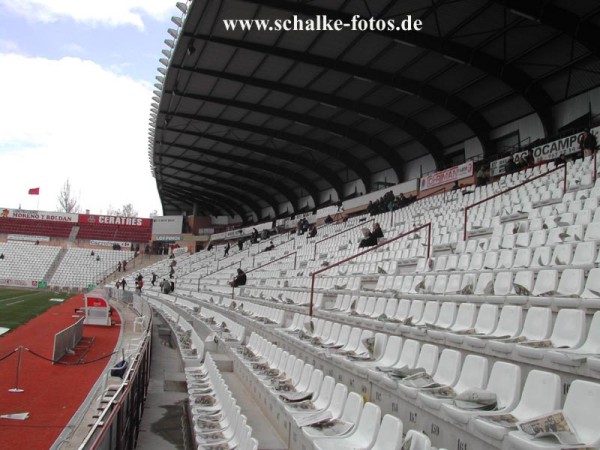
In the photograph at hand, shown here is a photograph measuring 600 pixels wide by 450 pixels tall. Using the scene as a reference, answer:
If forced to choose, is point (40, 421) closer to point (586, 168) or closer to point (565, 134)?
point (586, 168)

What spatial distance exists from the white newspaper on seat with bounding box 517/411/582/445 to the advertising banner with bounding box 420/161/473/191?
56.2 ft

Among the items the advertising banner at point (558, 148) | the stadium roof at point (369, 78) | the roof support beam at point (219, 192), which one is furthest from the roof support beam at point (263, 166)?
the advertising banner at point (558, 148)

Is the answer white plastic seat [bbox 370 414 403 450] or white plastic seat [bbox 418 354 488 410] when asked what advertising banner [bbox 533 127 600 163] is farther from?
white plastic seat [bbox 370 414 403 450]

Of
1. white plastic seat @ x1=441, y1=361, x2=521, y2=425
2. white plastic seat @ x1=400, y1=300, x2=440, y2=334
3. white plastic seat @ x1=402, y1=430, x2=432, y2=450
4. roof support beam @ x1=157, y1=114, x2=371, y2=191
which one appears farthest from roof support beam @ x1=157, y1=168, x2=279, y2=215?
white plastic seat @ x1=402, y1=430, x2=432, y2=450

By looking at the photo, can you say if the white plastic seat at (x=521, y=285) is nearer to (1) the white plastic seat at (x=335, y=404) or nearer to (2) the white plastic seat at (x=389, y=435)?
(1) the white plastic seat at (x=335, y=404)

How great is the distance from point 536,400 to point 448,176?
59.2 ft

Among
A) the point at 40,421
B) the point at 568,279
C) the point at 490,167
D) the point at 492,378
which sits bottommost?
the point at 40,421

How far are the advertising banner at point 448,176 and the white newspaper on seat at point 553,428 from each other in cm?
1712

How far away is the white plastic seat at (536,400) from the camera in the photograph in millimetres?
2492

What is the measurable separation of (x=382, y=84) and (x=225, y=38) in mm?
5622

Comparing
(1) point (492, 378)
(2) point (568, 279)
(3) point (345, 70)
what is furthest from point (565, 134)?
(1) point (492, 378)

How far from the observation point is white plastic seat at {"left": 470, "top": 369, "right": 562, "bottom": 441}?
249cm

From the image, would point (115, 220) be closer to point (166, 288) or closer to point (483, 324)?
point (166, 288)

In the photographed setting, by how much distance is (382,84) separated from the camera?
17.8 meters
